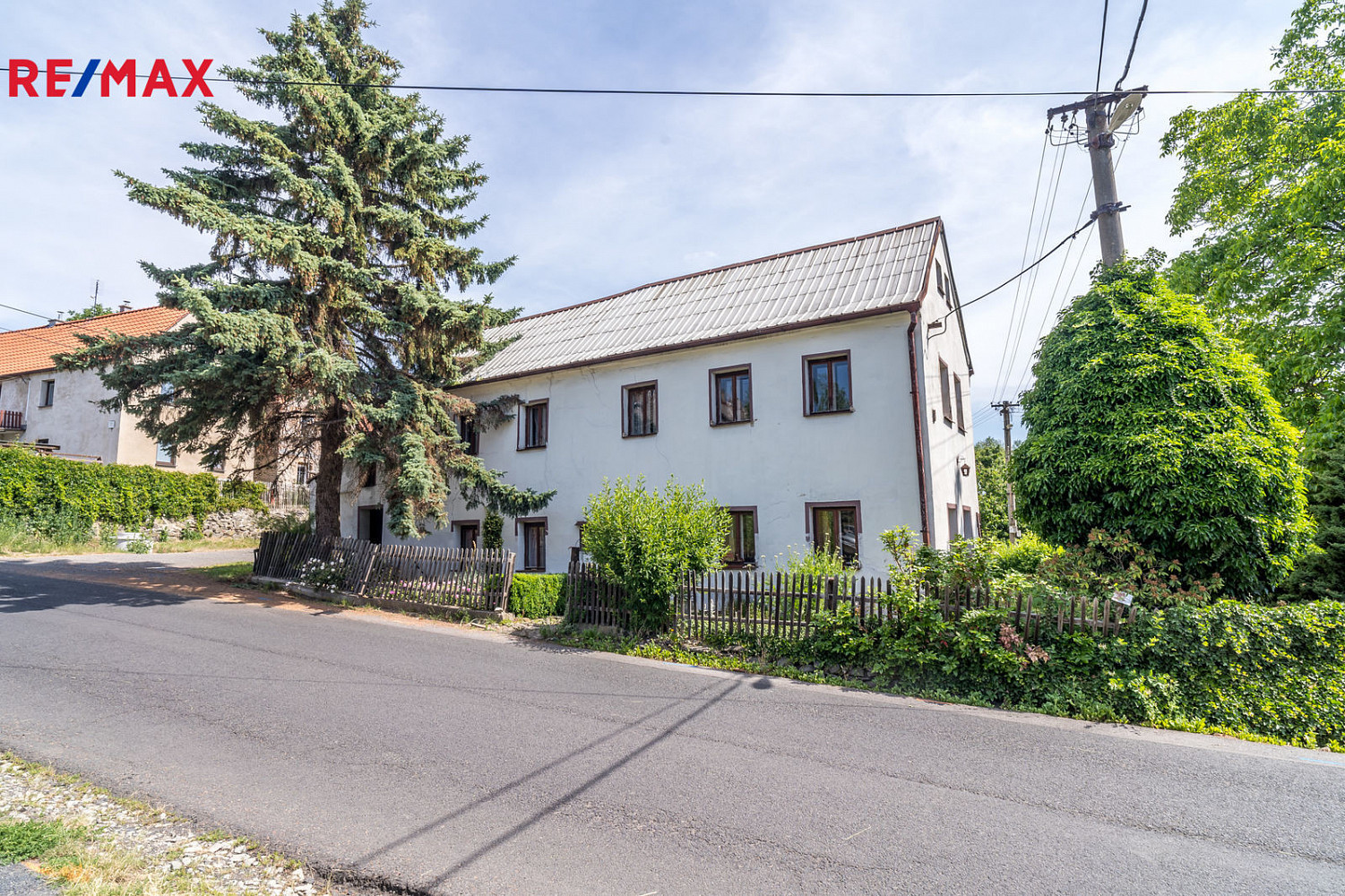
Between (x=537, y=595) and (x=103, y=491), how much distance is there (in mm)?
20567

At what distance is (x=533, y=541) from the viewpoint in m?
18.1

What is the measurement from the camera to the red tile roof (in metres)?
30.6

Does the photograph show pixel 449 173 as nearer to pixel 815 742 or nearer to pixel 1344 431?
pixel 815 742

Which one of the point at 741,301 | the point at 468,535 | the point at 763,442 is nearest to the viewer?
the point at 763,442

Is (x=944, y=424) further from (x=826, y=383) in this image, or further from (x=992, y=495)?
(x=992, y=495)

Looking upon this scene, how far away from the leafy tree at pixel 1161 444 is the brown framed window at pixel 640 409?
8.87 metres

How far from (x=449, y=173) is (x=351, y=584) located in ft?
34.3

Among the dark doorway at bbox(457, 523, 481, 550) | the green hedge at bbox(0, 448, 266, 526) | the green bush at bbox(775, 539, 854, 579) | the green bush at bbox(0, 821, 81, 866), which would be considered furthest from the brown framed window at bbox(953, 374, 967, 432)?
the green hedge at bbox(0, 448, 266, 526)

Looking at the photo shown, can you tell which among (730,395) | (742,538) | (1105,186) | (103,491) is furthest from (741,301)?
(103,491)

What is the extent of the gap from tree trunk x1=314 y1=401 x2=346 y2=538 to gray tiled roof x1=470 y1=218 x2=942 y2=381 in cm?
484

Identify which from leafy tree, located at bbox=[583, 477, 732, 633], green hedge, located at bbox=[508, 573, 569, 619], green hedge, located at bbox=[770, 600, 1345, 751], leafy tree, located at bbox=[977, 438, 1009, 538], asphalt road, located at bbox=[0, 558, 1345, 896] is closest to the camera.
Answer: asphalt road, located at bbox=[0, 558, 1345, 896]

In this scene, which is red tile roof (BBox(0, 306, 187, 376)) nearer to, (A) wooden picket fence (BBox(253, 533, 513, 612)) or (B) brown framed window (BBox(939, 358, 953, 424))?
(A) wooden picket fence (BBox(253, 533, 513, 612))

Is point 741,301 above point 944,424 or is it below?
above

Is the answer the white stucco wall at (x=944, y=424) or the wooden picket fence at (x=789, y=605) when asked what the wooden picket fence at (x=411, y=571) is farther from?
the white stucco wall at (x=944, y=424)
